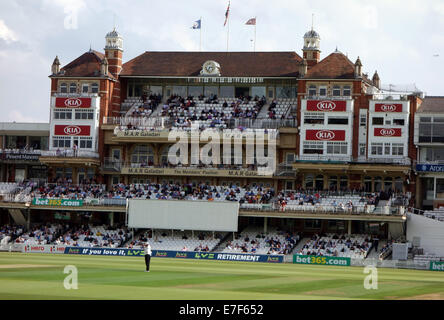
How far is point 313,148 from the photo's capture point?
63.5 metres

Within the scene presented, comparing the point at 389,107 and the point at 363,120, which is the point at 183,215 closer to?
the point at 363,120

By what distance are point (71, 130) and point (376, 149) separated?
2304cm

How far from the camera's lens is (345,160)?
62562 millimetres

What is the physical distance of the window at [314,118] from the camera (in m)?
63.7

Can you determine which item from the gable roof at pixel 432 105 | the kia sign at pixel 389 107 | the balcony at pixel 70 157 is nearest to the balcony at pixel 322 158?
the kia sign at pixel 389 107

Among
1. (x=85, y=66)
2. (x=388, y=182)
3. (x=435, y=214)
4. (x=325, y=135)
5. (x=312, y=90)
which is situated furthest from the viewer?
(x=85, y=66)

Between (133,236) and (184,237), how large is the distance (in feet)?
11.9

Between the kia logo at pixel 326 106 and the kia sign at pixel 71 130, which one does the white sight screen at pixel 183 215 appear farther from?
the kia logo at pixel 326 106

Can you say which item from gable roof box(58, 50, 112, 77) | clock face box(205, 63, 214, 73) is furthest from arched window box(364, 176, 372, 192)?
gable roof box(58, 50, 112, 77)

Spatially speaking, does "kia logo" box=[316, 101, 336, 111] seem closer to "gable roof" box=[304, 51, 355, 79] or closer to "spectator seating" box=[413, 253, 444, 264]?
"gable roof" box=[304, 51, 355, 79]

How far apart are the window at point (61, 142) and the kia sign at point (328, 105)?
1859cm

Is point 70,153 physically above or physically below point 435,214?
above

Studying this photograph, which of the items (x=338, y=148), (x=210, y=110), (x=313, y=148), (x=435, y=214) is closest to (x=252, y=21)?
(x=210, y=110)
